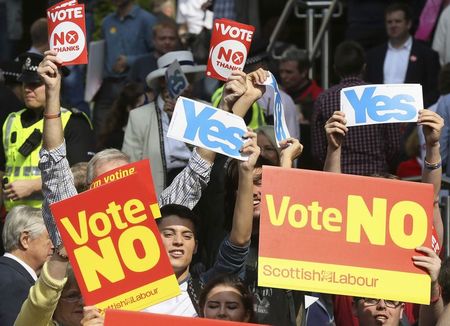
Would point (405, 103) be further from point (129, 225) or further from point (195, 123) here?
point (129, 225)

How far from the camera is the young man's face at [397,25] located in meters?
12.5

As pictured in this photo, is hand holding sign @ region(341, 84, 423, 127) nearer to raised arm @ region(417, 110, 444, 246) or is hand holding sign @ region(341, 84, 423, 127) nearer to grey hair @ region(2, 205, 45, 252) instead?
raised arm @ region(417, 110, 444, 246)

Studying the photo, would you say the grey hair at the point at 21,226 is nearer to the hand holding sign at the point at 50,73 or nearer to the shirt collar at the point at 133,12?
the hand holding sign at the point at 50,73

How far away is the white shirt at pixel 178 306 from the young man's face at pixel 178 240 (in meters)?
0.14

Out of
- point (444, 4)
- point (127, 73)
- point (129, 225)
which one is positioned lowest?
point (127, 73)

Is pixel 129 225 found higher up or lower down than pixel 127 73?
higher up

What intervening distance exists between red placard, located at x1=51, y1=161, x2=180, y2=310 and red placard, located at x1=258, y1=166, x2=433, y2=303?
0.50 meters

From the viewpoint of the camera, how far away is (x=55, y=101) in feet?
23.9

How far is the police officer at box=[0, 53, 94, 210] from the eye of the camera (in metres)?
8.98

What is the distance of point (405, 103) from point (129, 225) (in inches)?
61.1

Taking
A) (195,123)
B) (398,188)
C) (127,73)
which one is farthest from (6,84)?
(398,188)

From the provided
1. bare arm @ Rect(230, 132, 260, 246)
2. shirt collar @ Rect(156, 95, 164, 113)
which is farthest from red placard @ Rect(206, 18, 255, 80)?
shirt collar @ Rect(156, 95, 164, 113)

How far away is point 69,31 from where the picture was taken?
7629 mm

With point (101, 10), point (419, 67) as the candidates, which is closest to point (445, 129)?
point (419, 67)
